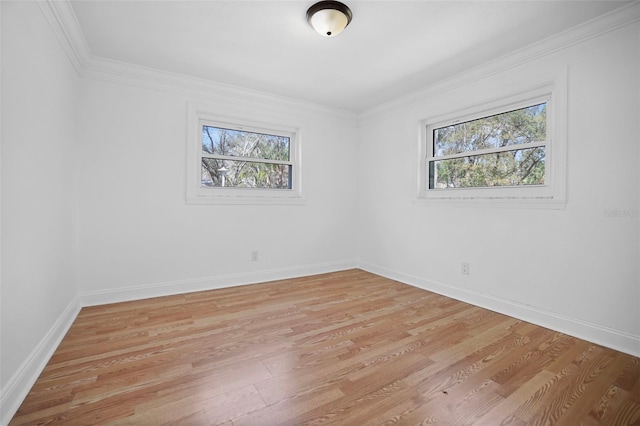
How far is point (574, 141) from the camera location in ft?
7.54

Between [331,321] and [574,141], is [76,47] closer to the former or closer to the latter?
[331,321]

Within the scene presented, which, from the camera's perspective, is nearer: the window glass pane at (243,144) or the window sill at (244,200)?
the window sill at (244,200)

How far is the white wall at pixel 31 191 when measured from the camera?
1.43 meters

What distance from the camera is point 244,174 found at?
147 inches

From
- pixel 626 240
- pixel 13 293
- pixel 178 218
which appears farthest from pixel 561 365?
pixel 178 218

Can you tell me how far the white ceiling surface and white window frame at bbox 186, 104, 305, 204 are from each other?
0.48 meters

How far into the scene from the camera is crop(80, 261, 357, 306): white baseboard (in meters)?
2.86

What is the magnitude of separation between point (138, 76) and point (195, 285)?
2298mm

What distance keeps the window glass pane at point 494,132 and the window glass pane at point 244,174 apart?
202 centimetres

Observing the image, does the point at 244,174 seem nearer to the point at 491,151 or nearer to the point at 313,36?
the point at 313,36

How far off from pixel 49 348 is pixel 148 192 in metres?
1.61

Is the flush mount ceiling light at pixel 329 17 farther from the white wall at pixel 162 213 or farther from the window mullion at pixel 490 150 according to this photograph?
the window mullion at pixel 490 150

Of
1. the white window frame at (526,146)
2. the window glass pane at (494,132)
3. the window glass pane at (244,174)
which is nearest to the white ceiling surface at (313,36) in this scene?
the white window frame at (526,146)

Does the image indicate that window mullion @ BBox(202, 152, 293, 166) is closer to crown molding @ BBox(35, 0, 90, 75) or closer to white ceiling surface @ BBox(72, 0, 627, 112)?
white ceiling surface @ BBox(72, 0, 627, 112)
